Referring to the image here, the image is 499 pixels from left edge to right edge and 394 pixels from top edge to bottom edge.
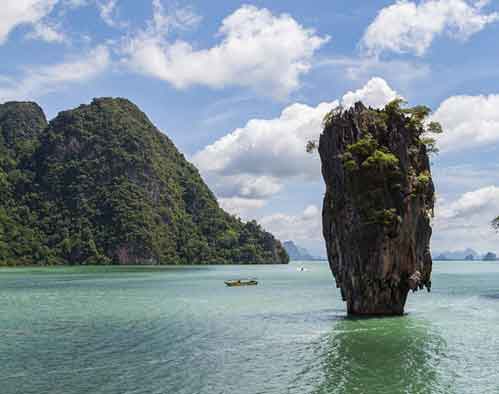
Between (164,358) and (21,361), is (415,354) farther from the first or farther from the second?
(21,361)

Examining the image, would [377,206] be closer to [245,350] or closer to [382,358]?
[382,358]

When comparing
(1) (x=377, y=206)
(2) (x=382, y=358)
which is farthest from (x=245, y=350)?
(1) (x=377, y=206)

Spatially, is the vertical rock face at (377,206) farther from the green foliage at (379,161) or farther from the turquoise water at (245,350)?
the turquoise water at (245,350)

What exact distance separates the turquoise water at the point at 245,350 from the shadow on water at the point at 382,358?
5cm

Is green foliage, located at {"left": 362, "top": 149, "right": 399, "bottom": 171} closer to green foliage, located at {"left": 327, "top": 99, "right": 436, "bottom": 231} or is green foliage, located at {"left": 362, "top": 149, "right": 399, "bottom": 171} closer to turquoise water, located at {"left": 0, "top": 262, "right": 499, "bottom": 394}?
green foliage, located at {"left": 327, "top": 99, "right": 436, "bottom": 231}

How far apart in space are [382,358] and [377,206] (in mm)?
14981

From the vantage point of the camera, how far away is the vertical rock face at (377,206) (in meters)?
40.2

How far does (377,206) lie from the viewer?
40344 millimetres

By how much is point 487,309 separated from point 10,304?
4591 centimetres

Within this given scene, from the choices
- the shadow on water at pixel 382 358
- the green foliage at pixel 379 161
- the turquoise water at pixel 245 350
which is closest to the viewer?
the shadow on water at pixel 382 358

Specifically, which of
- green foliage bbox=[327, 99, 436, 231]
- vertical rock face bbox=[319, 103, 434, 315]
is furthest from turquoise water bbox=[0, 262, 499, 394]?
green foliage bbox=[327, 99, 436, 231]

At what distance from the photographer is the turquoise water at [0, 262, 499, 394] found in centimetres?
2294

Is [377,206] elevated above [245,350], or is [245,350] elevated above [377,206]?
[377,206]

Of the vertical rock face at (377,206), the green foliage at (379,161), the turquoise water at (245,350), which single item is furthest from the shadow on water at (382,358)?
the green foliage at (379,161)
